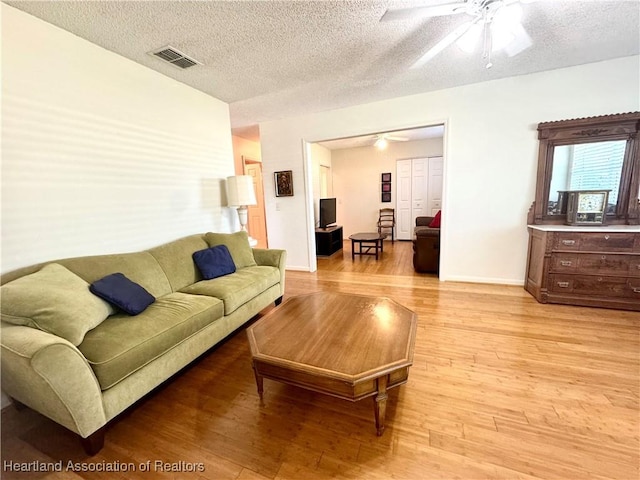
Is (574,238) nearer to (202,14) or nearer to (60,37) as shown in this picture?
(202,14)

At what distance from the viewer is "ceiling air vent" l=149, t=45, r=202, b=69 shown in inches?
87.6

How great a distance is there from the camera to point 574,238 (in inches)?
102

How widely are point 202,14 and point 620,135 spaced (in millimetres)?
3996

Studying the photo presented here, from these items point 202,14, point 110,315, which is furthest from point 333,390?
point 202,14

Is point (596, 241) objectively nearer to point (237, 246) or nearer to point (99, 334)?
point (237, 246)

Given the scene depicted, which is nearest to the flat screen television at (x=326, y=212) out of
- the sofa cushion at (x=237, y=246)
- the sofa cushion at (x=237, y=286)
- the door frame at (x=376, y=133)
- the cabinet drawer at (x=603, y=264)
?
the door frame at (x=376, y=133)

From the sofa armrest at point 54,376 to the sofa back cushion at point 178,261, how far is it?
1.05 m

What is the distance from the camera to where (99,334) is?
1.51 metres

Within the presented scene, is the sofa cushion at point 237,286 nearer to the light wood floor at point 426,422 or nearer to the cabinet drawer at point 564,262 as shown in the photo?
the light wood floor at point 426,422

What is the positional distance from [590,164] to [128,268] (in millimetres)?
4616

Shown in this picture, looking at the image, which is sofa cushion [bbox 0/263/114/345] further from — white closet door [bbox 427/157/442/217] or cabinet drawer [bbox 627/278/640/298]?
white closet door [bbox 427/157/442/217]

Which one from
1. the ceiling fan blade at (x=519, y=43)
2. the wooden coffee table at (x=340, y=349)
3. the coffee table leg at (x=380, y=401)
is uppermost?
the ceiling fan blade at (x=519, y=43)

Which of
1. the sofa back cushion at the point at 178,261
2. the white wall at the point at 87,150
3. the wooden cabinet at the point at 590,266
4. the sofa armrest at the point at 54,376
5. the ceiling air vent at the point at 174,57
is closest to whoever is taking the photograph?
the sofa armrest at the point at 54,376

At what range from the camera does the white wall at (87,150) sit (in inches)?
67.0
